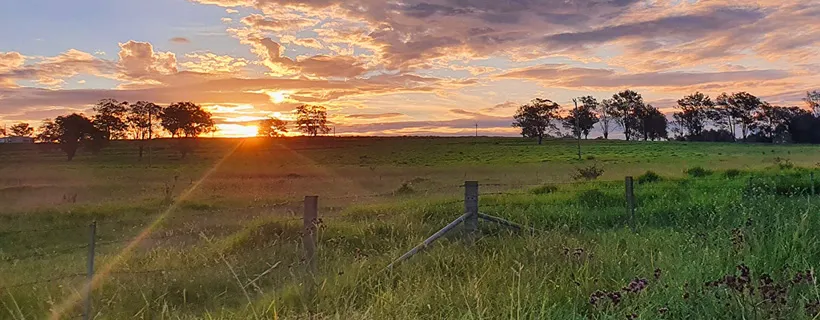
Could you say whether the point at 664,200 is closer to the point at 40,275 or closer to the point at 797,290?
the point at 797,290

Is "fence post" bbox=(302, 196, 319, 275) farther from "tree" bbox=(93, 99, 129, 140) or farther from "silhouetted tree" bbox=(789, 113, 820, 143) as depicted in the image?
"silhouetted tree" bbox=(789, 113, 820, 143)

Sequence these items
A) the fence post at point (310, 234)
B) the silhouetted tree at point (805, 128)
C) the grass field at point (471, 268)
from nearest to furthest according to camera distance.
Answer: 1. the grass field at point (471, 268)
2. the fence post at point (310, 234)
3. the silhouetted tree at point (805, 128)

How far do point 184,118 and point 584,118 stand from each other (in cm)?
7405

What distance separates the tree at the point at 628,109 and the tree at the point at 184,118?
269 feet

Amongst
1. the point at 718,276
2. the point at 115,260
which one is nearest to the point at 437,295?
the point at 718,276

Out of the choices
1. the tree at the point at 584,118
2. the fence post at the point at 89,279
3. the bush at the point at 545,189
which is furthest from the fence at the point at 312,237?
the tree at the point at 584,118

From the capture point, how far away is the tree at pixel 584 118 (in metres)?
112

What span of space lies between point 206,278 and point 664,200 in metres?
11.4

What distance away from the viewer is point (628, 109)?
122000 millimetres

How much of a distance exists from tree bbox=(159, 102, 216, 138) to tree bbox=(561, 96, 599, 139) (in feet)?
213

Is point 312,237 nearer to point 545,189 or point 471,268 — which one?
point 471,268

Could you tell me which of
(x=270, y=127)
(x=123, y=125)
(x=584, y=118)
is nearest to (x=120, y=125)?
(x=123, y=125)

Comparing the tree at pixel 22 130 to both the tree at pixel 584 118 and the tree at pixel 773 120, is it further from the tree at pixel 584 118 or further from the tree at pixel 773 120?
the tree at pixel 773 120

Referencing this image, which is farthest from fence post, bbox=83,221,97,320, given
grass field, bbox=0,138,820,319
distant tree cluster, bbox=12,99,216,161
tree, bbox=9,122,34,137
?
tree, bbox=9,122,34,137
